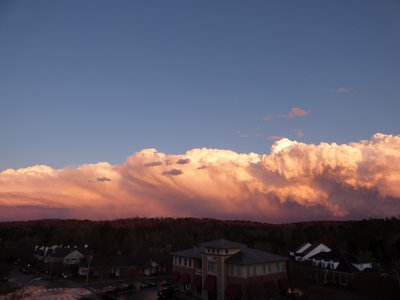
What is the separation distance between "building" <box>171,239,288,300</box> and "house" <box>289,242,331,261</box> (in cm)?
4066

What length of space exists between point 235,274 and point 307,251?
53.6 m

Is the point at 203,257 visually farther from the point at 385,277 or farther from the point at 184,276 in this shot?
the point at 385,277

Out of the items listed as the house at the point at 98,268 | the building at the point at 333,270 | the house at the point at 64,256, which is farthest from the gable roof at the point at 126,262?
the building at the point at 333,270

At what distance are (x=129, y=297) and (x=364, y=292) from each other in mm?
36825

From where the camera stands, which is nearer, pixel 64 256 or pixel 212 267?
pixel 212 267

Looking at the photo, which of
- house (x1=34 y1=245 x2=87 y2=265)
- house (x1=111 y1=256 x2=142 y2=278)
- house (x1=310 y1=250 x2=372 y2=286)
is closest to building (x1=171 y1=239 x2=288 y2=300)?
house (x1=310 y1=250 x2=372 y2=286)

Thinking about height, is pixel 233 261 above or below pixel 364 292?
above

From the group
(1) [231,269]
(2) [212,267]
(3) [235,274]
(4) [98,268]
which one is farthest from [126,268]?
(3) [235,274]

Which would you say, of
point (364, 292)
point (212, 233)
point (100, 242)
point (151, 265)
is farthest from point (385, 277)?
point (100, 242)

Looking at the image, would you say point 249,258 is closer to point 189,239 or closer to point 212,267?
point 212,267

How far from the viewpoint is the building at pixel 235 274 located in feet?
146

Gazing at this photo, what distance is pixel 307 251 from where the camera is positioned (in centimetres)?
9162

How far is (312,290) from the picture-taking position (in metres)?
54.0

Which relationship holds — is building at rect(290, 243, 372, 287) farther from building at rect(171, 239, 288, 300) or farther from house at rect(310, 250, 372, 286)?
building at rect(171, 239, 288, 300)
